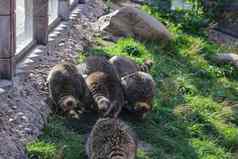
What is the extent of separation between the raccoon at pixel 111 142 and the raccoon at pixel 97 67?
4.60ft

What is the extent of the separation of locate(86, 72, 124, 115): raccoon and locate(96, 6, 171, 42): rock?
3.35 meters

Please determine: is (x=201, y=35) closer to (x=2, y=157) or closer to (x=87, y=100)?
(x=87, y=100)

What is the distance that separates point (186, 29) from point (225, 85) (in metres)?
2.93

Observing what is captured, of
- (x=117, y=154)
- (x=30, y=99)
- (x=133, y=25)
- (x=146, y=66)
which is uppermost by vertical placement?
(x=117, y=154)

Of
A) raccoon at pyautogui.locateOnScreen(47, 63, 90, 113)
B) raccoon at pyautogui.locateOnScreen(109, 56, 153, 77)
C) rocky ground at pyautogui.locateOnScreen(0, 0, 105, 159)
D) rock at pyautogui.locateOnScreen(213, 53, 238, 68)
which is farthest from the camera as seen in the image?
rock at pyautogui.locateOnScreen(213, 53, 238, 68)

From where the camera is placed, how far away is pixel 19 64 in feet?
20.4

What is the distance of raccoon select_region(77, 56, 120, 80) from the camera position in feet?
20.7

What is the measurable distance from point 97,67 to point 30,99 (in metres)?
1.04

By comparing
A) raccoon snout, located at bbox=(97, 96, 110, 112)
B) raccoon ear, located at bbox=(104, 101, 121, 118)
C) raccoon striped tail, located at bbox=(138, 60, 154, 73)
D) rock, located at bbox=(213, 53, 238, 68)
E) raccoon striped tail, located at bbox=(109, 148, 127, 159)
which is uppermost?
raccoon striped tail, located at bbox=(109, 148, 127, 159)

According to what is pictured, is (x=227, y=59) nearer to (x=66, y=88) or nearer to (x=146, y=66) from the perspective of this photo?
(x=146, y=66)

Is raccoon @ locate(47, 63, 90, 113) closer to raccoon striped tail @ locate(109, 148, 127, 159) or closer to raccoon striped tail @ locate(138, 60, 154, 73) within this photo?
raccoon striped tail @ locate(109, 148, 127, 159)

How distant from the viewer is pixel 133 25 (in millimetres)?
9500

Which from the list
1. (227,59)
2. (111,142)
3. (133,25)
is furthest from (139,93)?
(227,59)

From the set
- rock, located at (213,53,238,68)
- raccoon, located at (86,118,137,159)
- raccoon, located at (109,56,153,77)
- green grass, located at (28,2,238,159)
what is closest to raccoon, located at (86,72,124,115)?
green grass, located at (28,2,238,159)
